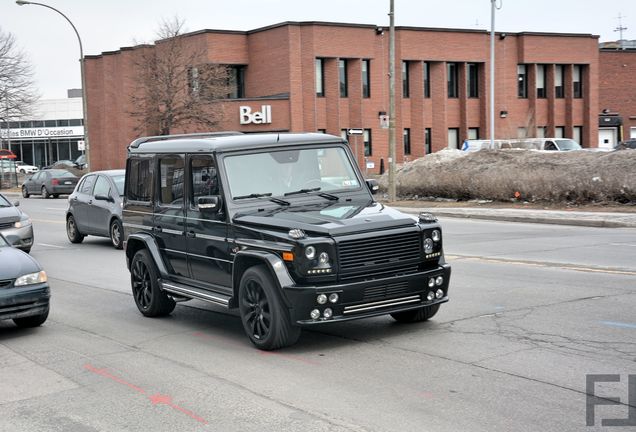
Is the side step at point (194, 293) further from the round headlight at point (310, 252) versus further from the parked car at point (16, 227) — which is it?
the parked car at point (16, 227)

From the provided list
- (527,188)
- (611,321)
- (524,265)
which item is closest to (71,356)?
(611,321)

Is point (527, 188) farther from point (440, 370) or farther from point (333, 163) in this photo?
point (440, 370)

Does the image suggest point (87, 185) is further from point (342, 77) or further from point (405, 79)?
point (405, 79)

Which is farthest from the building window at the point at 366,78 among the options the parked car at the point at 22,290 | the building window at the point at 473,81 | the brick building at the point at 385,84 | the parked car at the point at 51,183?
the parked car at the point at 22,290

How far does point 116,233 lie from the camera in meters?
19.1

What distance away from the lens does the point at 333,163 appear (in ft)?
31.3

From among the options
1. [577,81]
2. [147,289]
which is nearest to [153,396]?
[147,289]

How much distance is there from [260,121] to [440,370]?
151ft

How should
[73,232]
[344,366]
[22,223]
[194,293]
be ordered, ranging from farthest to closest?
[73,232]
[22,223]
[194,293]
[344,366]

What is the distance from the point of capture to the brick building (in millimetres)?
52688

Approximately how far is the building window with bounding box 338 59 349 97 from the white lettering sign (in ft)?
17.7

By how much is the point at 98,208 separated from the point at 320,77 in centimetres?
3583

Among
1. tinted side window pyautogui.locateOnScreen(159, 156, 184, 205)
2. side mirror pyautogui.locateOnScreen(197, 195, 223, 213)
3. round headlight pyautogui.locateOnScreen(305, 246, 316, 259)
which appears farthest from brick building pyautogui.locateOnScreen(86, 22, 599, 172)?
round headlight pyautogui.locateOnScreen(305, 246, 316, 259)

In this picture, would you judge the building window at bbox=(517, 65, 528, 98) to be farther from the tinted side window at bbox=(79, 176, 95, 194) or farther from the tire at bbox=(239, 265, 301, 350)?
the tire at bbox=(239, 265, 301, 350)
